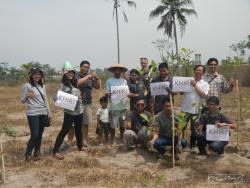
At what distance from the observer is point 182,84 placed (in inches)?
260

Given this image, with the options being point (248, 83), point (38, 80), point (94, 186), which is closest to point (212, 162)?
point (94, 186)

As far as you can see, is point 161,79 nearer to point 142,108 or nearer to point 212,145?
point 142,108

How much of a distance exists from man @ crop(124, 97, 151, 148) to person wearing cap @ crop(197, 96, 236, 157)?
941 mm

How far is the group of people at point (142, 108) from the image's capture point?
6.45m

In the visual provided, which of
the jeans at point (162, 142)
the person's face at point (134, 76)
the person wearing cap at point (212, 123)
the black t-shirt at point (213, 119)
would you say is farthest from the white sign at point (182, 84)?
the person's face at point (134, 76)

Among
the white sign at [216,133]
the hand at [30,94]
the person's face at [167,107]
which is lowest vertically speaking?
the white sign at [216,133]

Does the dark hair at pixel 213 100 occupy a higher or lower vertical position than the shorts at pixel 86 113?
higher

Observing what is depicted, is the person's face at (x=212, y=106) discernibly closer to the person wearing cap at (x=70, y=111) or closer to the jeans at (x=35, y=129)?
the person wearing cap at (x=70, y=111)

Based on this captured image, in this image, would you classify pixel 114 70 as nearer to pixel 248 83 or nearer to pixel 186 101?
pixel 186 101

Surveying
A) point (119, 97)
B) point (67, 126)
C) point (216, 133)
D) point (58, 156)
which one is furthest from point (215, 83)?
point (58, 156)

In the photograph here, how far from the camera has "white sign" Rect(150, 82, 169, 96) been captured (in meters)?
6.79

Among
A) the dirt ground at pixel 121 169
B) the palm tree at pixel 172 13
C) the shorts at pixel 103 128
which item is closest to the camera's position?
the dirt ground at pixel 121 169

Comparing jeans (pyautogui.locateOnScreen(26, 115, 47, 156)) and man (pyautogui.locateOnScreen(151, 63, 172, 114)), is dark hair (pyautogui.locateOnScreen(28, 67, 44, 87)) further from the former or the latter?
man (pyautogui.locateOnScreen(151, 63, 172, 114))

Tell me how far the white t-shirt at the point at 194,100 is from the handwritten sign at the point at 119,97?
1.13m
